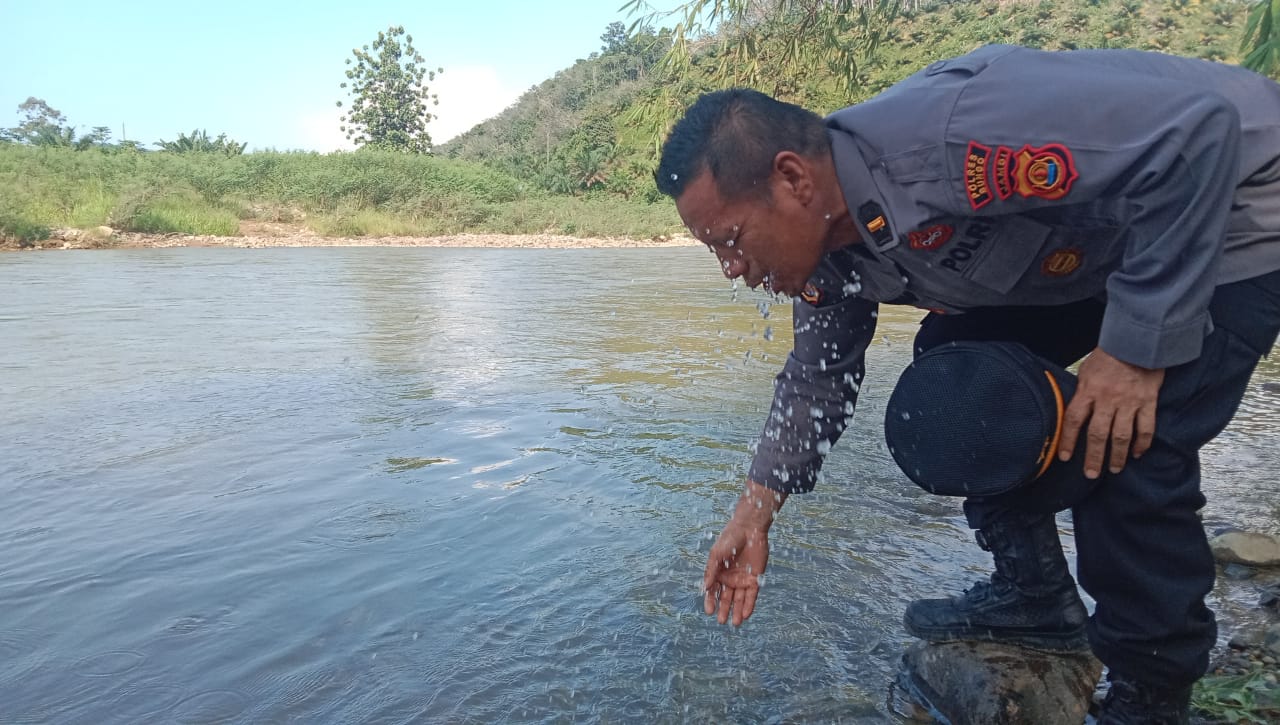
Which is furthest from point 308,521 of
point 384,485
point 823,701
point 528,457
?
point 823,701

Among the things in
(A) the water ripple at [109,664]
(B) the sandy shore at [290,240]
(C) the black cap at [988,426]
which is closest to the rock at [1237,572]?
(C) the black cap at [988,426]

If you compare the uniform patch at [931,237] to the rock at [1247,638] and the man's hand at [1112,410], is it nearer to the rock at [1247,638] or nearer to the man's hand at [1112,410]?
the man's hand at [1112,410]

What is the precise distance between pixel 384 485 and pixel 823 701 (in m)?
2.00

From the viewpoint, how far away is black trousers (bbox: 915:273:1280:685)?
5.22 feet

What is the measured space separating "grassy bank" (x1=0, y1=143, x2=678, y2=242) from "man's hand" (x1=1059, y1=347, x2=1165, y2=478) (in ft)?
80.1

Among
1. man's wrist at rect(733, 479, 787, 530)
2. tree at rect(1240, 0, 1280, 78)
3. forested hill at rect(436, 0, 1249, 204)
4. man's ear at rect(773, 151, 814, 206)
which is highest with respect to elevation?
forested hill at rect(436, 0, 1249, 204)

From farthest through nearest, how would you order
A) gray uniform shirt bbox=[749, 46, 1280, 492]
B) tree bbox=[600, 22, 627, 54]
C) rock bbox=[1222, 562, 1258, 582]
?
tree bbox=[600, 22, 627, 54] → rock bbox=[1222, 562, 1258, 582] → gray uniform shirt bbox=[749, 46, 1280, 492]

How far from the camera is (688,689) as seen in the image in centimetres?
208

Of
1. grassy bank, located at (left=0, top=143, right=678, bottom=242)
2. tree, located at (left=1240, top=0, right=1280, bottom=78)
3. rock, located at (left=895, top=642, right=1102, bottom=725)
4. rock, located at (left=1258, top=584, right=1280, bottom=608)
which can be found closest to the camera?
rock, located at (left=895, top=642, right=1102, bottom=725)

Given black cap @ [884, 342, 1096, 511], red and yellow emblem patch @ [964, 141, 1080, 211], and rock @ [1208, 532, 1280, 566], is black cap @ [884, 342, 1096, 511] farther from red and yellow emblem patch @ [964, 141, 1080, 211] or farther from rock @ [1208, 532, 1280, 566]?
rock @ [1208, 532, 1280, 566]

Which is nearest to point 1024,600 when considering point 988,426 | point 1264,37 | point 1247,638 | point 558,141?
point 1247,638

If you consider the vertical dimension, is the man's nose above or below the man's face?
below

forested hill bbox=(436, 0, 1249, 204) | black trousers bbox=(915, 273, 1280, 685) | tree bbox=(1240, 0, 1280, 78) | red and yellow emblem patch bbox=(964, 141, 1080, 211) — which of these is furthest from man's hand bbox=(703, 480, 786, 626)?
forested hill bbox=(436, 0, 1249, 204)

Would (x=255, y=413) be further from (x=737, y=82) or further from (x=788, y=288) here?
(x=788, y=288)
